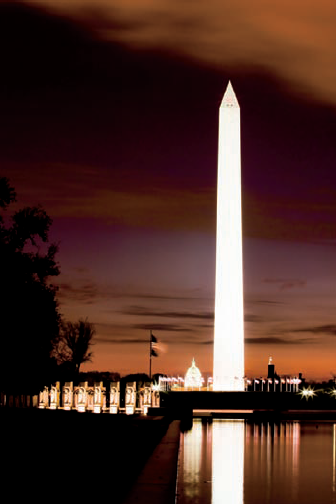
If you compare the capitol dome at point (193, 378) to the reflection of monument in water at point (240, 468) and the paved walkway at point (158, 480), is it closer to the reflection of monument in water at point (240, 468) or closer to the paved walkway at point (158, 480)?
the reflection of monument in water at point (240, 468)

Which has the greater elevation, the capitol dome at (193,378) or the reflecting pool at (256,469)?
the capitol dome at (193,378)

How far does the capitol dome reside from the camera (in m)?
74.2

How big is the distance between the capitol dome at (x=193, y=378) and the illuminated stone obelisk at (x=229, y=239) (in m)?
11.7

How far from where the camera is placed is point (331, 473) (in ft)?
68.3

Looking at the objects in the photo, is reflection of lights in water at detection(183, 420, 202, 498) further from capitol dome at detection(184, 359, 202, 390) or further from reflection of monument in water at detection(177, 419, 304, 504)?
capitol dome at detection(184, 359, 202, 390)

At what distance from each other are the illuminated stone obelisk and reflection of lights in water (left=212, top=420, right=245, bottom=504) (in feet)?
89.4

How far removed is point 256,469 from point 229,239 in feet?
135

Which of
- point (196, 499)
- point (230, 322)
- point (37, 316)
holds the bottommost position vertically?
point (196, 499)

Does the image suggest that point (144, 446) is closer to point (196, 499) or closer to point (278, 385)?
point (196, 499)

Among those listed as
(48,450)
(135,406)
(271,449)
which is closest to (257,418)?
(135,406)

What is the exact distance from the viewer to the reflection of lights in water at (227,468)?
1630 centimetres

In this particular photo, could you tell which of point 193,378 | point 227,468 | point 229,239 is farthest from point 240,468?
point 193,378

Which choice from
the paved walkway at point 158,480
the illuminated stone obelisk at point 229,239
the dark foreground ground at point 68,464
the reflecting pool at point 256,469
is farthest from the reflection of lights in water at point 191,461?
the illuminated stone obelisk at point 229,239

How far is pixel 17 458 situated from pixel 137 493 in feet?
10.5
